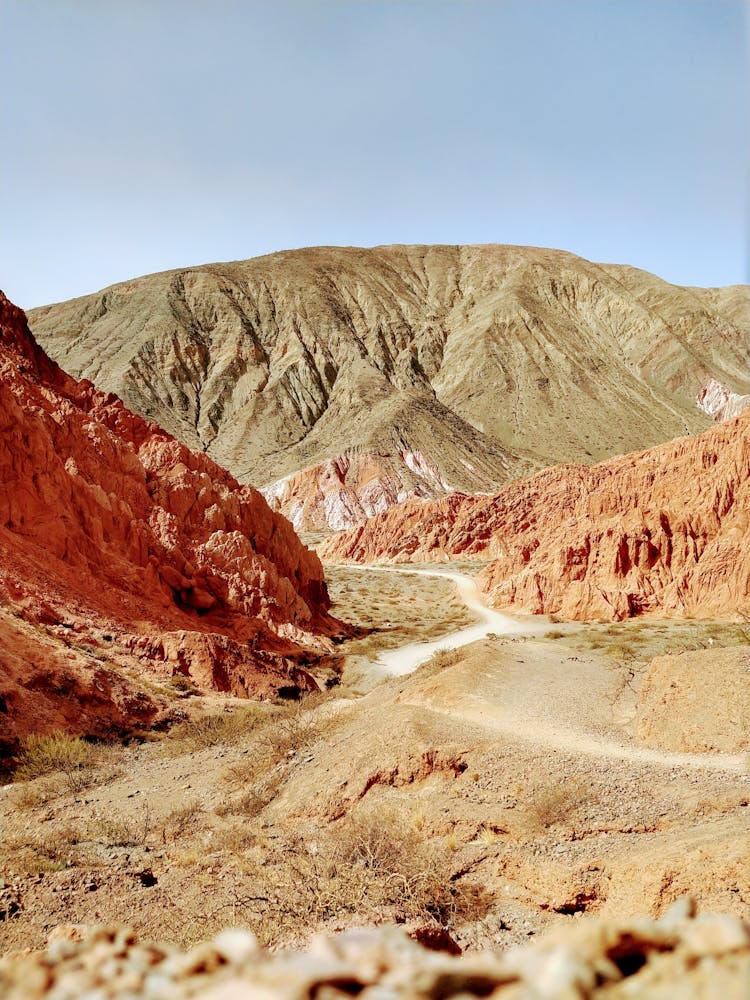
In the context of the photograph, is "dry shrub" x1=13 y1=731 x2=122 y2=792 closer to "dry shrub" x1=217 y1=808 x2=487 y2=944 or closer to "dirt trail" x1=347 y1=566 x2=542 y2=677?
"dry shrub" x1=217 y1=808 x2=487 y2=944

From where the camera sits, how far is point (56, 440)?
2361 centimetres

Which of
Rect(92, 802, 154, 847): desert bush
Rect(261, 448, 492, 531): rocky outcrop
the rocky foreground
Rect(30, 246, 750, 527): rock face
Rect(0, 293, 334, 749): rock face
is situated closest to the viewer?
the rocky foreground

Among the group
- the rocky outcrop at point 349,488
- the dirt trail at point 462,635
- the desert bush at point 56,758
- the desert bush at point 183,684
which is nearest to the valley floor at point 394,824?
the desert bush at point 56,758

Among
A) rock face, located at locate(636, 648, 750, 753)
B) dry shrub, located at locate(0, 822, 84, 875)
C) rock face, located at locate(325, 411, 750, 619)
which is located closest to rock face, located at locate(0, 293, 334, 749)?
dry shrub, located at locate(0, 822, 84, 875)

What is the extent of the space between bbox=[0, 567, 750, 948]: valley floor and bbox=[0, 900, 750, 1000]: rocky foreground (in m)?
3.86

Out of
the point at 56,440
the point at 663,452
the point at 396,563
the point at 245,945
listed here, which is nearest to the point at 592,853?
the point at 245,945

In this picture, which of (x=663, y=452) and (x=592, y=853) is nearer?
(x=592, y=853)

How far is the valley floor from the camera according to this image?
218 inches

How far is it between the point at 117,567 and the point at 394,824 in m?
16.9

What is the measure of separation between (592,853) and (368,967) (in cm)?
559

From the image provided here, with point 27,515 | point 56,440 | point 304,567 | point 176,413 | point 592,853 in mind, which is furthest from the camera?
point 176,413

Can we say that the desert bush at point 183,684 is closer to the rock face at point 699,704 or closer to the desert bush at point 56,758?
the desert bush at point 56,758

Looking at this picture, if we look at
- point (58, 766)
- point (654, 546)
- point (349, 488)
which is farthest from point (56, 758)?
point (349, 488)

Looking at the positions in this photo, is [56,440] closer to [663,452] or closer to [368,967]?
[368,967]
